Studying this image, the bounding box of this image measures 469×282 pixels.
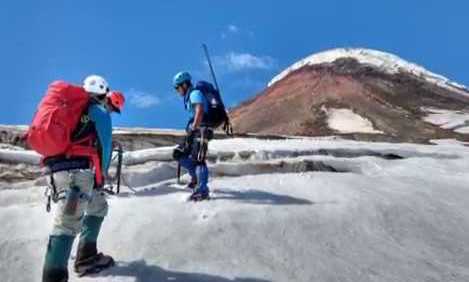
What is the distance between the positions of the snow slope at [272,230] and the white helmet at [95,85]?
1.93 m

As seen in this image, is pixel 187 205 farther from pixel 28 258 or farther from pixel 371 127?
pixel 371 127

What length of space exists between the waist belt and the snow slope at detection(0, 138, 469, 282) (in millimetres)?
1236

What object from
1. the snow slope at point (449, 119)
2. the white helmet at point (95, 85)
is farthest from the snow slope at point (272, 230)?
the snow slope at point (449, 119)

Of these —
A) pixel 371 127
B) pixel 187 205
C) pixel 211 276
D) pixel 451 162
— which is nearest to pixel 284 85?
pixel 371 127

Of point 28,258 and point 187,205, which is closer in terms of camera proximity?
point 28,258

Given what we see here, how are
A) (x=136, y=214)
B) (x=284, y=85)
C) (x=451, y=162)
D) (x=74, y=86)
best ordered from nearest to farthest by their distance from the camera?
(x=74, y=86) < (x=136, y=214) < (x=451, y=162) < (x=284, y=85)

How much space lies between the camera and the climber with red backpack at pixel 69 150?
668 cm

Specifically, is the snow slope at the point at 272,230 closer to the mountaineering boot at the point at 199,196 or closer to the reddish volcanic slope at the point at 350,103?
Answer: the mountaineering boot at the point at 199,196

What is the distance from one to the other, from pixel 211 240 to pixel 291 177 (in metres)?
4.37

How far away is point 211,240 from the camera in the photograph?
852 cm

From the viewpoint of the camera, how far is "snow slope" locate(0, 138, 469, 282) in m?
7.81

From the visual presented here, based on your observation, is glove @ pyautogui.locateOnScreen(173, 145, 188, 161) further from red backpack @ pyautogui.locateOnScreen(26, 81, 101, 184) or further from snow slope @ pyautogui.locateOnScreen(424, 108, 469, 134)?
snow slope @ pyautogui.locateOnScreen(424, 108, 469, 134)

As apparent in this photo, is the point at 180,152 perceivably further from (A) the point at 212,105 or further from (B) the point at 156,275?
(B) the point at 156,275

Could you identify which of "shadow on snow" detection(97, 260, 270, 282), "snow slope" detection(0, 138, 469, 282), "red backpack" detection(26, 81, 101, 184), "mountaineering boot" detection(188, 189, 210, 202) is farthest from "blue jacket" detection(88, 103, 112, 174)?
"mountaineering boot" detection(188, 189, 210, 202)
